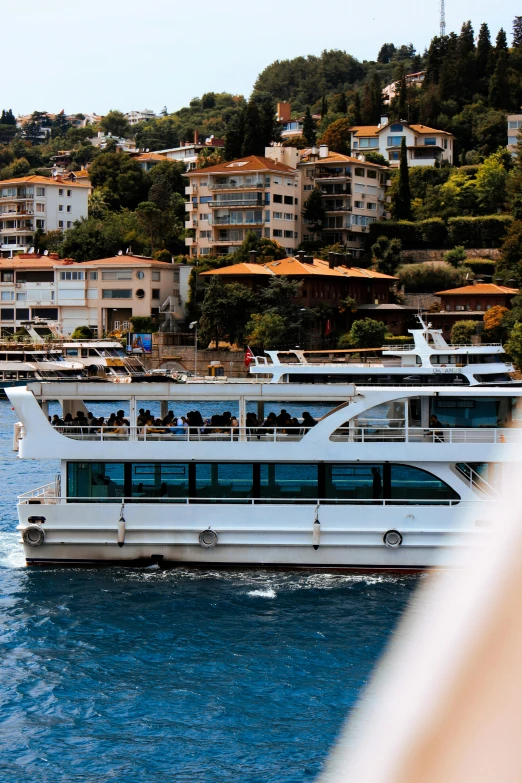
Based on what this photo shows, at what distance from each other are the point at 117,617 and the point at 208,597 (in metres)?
1.76

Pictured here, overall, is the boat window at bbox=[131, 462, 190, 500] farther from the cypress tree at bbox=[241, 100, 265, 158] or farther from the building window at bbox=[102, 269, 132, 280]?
the cypress tree at bbox=[241, 100, 265, 158]

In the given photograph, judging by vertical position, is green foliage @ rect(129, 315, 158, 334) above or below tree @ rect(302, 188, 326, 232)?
below

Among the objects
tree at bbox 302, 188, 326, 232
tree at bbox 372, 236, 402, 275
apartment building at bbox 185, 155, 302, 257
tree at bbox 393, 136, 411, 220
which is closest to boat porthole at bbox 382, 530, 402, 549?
tree at bbox 372, 236, 402, 275

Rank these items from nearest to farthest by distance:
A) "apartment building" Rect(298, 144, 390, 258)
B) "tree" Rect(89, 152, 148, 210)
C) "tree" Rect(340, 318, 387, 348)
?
1. "tree" Rect(340, 318, 387, 348)
2. "apartment building" Rect(298, 144, 390, 258)
3. "tree" Rect(89, 152, 148, 210)

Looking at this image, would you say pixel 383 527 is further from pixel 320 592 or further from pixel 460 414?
pixel 460 414

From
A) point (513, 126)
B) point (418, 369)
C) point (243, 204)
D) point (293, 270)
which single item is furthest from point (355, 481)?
point (513, 126)

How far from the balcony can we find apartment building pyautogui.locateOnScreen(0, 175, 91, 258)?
2087cm

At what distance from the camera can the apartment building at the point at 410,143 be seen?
367ft

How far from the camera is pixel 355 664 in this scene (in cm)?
1703

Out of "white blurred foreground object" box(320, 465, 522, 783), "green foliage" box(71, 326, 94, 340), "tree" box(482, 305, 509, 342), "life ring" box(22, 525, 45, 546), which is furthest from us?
"green foliage" box(71, 326, 94, 340)

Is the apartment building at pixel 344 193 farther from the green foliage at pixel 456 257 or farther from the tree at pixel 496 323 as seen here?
the tree at pixel 496 323

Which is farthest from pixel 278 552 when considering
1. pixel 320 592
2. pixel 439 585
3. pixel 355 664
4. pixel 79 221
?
pixel 79 221

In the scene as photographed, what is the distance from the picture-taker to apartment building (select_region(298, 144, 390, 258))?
97250 millimetres

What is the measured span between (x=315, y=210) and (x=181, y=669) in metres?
81.9
